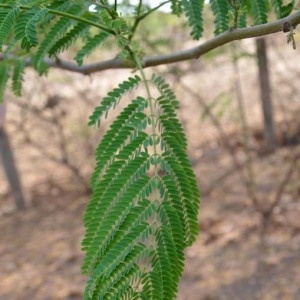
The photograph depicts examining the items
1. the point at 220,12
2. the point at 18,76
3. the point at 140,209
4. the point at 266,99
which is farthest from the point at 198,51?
the point at 266,99

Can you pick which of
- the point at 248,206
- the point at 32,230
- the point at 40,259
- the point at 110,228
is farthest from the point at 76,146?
the point at 110,228

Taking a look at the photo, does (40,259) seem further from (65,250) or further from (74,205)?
(74,205)

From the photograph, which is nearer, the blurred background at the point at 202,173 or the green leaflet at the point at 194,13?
the green leaflet at the point at 194,13

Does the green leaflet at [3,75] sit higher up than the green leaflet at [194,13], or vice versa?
the green leaflet at [3,75]

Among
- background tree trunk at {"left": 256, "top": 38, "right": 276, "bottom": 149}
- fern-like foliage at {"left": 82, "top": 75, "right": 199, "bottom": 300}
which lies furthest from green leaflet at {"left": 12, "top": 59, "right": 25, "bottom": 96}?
background tree trunk at {"left": 256, "top": 38, "right": 276, "bottom": 149}

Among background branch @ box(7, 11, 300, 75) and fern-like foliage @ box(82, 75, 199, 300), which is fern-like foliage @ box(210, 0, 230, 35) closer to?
background branch @ box(7, 11, 300, 75)

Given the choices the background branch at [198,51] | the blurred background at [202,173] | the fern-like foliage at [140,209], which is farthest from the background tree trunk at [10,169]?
the fern-like foliage at [140,209]

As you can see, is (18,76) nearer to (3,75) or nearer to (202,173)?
(3,75)

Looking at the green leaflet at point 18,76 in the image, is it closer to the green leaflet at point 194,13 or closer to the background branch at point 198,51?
the background branch at point 198,51
